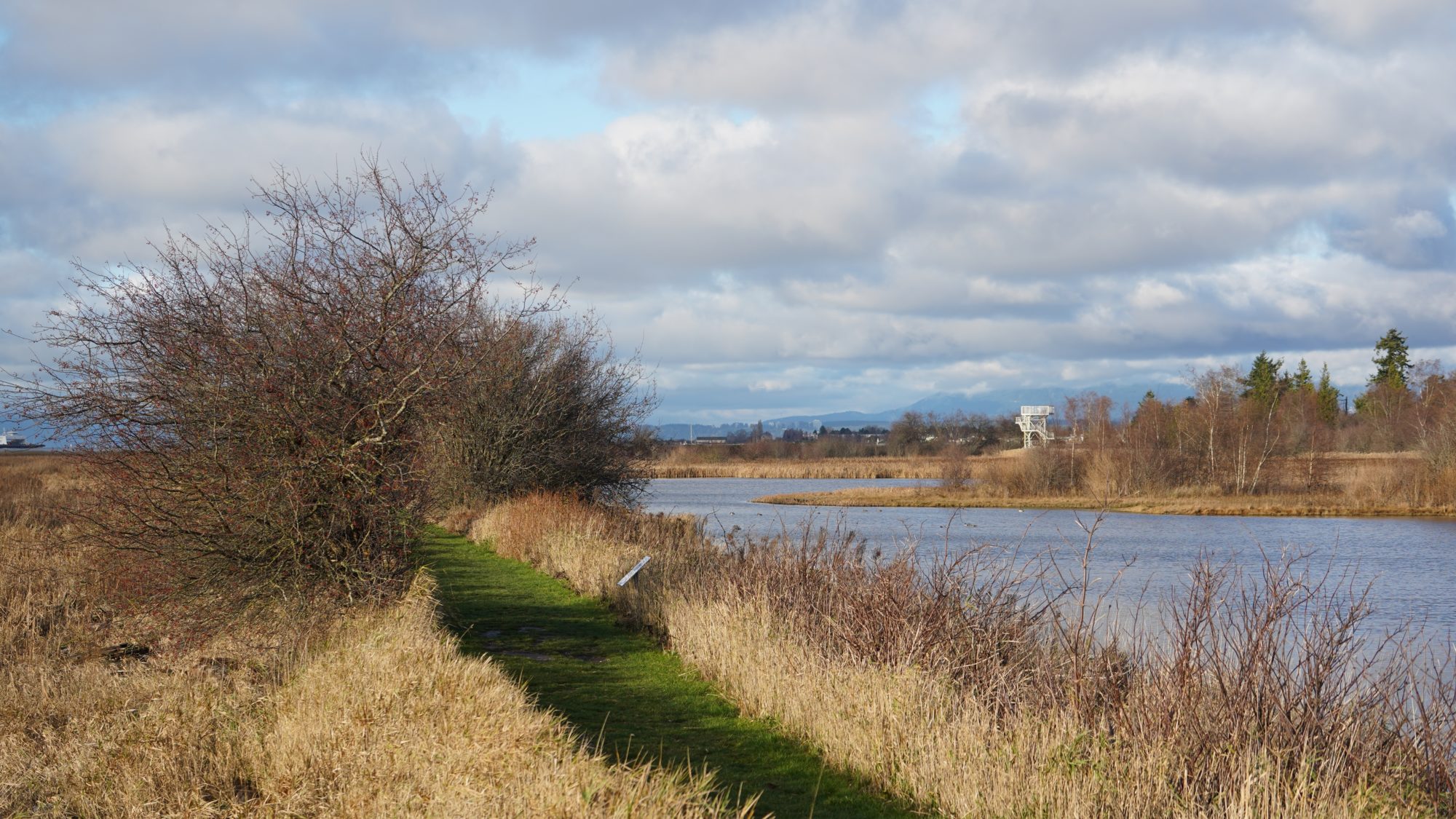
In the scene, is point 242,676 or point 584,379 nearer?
point 242,676

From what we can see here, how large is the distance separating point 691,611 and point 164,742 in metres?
5.49

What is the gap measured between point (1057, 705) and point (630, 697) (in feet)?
13.5

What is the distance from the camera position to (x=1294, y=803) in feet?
19.5

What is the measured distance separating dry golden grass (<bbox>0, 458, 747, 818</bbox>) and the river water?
21.0 ft

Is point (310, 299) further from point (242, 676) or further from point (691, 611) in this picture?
point (691, 611)

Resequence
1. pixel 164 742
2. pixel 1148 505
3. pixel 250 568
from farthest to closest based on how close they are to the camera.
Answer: pixel 1148 505, pixel 250 568, pixel 164 742

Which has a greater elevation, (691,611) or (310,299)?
(310,299)

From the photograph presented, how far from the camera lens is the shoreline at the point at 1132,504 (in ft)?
129

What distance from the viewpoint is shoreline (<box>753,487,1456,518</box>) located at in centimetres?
3944

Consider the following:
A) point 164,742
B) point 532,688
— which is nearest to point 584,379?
point 532,688

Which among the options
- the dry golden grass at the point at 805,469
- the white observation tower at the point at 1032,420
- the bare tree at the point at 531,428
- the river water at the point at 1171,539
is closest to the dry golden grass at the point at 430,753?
the river water at the point at 1171,539

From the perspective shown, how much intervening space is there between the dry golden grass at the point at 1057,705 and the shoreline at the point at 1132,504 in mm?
29782

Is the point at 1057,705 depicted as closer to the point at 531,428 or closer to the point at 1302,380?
the point at 531,428

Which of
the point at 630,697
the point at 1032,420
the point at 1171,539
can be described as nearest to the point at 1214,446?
the point at 1171,539
